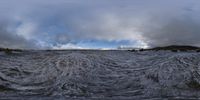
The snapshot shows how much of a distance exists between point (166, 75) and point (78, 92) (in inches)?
212

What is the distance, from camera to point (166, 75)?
22.0 meters

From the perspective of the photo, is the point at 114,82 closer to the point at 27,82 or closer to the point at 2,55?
the point at 27,82

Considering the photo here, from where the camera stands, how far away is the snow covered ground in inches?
776

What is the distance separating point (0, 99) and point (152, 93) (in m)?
7.47

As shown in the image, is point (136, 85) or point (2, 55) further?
point (2, 55)

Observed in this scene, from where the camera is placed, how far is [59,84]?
20781mm

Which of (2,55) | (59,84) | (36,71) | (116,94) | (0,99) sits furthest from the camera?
(2,55)

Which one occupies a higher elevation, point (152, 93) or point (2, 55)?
point (2, 55)

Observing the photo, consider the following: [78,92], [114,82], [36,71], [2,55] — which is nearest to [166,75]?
[114,82]

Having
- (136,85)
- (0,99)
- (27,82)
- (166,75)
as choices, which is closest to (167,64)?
(166,75)

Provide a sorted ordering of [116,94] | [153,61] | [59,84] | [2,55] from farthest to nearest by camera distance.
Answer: [2,55] < [153,61] < [59,84] < [116,94]

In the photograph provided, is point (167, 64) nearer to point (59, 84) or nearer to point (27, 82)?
point (59, 84)

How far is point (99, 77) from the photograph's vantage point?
22.0 m

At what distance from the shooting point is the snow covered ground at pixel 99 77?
1970cm
